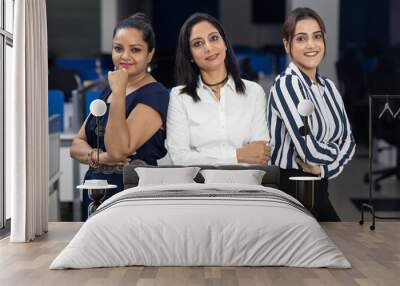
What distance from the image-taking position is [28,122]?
582 centimetres

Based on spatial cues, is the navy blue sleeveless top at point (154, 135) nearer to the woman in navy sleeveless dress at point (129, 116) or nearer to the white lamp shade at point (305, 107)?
the woman in navy sleeveless dress at point (129, 116)

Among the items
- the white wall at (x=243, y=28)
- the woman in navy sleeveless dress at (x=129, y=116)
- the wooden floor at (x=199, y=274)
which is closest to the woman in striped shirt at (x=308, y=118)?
the white wall at (x=243, y=28)

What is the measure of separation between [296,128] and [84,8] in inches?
100.0

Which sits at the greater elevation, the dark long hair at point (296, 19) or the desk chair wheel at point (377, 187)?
the dark long hair at point (296, 19)

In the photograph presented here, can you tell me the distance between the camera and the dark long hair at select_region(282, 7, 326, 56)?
6.46 m

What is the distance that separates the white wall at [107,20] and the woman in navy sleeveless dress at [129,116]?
23.5 inches

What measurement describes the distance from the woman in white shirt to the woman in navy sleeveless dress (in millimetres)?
120

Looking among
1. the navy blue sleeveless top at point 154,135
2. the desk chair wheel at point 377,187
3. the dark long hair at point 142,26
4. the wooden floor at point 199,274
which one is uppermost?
Answer: the dark long hair at point 142,26

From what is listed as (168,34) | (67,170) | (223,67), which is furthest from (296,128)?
(67,170)

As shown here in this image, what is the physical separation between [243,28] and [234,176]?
1.56m

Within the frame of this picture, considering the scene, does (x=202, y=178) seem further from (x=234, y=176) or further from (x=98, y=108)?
(x=98, y=108)

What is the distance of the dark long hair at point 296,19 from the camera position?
6461mm

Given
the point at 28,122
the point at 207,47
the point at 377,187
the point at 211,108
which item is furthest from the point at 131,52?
the point at 377,187

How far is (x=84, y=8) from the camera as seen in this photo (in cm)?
762
